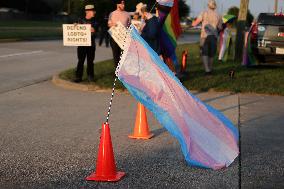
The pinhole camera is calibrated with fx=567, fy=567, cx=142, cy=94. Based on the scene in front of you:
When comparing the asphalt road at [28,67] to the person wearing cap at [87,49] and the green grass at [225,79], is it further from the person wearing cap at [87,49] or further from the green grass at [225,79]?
the person wearing cap at [87,49]

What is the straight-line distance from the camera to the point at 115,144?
277 inches

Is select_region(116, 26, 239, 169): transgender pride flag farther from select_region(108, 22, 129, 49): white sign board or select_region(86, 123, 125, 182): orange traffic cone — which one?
→ select_region(108, 22, 129, 49): white sign board

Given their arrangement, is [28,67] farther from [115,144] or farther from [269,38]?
[115,144]

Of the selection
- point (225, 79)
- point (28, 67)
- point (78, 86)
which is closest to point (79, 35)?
point (78, 86)

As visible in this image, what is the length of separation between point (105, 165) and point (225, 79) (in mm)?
8110

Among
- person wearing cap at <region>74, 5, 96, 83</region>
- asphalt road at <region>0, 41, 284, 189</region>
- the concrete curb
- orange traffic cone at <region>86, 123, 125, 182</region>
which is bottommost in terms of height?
the concrete curb

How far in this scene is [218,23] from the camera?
535 inches

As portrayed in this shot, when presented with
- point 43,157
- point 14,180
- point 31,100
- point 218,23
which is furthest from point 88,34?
point 14,180

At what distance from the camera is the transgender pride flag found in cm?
583

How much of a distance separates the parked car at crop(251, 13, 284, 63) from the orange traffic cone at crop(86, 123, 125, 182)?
11.2 meters

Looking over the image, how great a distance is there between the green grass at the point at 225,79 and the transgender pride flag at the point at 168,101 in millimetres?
5917

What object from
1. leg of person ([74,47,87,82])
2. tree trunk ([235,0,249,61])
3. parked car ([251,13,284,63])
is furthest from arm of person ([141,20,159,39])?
tree trunk ([235,0,249,61])

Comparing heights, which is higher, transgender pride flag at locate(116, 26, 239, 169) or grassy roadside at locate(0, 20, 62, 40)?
transgender pride flag at locate(116, 26, 239, 169)

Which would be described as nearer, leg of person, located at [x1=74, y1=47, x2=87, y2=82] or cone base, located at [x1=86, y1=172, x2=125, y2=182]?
cone base, located at [x1=86, y1=172, x2=125, y2=182]
